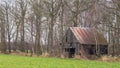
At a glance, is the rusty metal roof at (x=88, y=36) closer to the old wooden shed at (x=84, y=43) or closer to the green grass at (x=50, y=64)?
the old wooden shed at (x=84, y=43)

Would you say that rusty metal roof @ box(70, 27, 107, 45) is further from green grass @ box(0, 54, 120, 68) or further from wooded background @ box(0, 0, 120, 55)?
green grass @ box(0, 54, 120, 68)

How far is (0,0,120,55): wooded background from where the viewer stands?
46.9m

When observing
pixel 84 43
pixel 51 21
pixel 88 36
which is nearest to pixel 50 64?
pixel 84 43

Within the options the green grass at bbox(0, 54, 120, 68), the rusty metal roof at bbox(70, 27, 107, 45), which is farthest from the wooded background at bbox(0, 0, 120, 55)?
the green grass at bbox(0, 54, 120, 68)

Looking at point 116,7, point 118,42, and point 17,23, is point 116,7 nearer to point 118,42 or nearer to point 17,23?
point 118,42

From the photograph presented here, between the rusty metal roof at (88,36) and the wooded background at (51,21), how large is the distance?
1.14m

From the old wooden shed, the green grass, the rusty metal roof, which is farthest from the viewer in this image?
the rusty metal roof

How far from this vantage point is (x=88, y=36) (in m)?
48.4

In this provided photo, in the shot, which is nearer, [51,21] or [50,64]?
[50,64]

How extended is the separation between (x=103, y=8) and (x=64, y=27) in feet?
49.7

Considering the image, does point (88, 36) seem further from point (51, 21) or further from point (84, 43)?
point (51, 21)

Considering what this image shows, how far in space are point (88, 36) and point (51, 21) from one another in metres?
10.7

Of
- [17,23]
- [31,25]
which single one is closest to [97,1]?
[31,25]

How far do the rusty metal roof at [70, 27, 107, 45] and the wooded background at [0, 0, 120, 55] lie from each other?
1140mm
